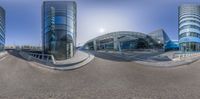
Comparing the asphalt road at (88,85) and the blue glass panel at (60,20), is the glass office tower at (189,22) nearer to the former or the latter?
the asphalt road at (88,85)

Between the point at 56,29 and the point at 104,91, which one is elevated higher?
the point at 56,29

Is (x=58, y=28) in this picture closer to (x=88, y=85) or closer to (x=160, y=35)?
(x=88, y=85)

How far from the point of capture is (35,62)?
901cm

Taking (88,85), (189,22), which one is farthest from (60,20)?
(189,22)

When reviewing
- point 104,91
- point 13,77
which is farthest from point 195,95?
point 13,77

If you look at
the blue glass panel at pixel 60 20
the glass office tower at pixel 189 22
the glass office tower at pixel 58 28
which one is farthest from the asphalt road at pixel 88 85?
the glass office tower at pixel 189 22

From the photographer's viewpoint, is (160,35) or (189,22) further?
(160,35)

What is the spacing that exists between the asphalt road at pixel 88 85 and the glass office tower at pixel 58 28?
0.88 metres

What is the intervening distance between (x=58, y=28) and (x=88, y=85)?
2.92m

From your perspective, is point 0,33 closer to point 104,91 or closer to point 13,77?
point 13,77

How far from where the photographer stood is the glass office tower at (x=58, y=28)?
26.1ft

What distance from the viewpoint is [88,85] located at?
6.39m

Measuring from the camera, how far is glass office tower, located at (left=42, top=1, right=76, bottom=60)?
7965mm

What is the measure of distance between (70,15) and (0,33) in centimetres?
276
